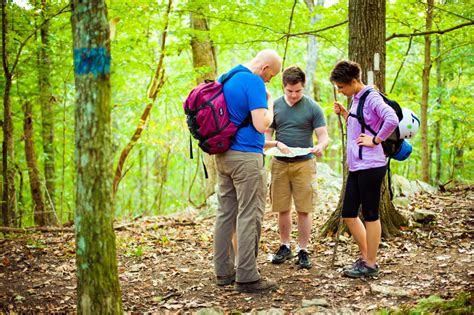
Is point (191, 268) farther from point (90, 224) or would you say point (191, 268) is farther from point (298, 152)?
point (90, 224)

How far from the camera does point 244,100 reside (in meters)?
3.97

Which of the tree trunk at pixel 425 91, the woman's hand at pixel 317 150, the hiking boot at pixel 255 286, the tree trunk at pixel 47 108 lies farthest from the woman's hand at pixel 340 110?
the tree trunk at pixel 47 108

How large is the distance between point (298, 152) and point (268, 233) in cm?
230

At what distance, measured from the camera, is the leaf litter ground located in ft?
12.8

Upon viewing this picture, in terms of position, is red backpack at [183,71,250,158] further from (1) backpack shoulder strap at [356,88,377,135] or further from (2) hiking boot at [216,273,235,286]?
(2) hiking boot at [216,273,235,286]

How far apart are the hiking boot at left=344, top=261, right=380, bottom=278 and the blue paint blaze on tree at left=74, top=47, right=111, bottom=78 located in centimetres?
320

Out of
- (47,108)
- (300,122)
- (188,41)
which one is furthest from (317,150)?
(47,108)

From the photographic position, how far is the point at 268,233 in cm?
670

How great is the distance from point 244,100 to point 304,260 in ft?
6.80

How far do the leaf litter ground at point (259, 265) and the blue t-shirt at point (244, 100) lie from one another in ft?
4.89

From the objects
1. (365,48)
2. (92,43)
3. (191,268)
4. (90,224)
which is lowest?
(191,268)

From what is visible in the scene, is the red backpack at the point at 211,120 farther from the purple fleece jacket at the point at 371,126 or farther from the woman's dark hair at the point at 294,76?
the purple fleece jacket at the point at 371,126

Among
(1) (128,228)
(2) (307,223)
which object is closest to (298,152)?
(2) (307,223)

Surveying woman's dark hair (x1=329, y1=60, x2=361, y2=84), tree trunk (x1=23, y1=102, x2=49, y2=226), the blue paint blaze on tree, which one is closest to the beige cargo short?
woman's dark hair (x1=329, y1=60, x2=361, y2=84)
